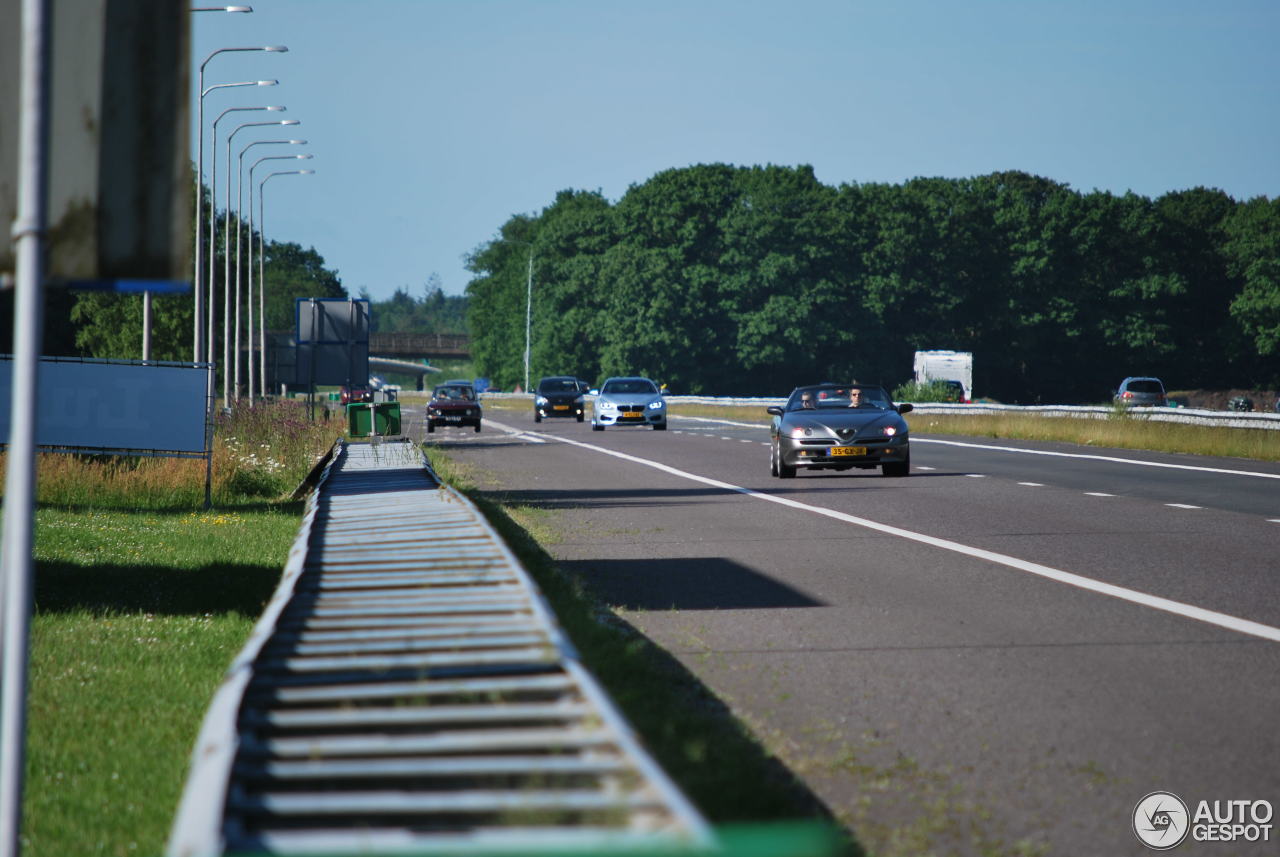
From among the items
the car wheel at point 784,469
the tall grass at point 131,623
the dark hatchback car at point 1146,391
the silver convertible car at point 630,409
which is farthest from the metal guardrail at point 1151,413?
the tall grass at point 131,623

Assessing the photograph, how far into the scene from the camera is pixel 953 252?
104062 mm

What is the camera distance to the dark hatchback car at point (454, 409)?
174 feet

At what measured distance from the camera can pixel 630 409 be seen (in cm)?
5156

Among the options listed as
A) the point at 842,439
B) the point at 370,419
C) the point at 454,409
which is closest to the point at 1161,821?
the point at 842,439

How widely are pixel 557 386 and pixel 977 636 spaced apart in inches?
2303

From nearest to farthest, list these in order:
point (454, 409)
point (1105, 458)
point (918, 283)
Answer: point (1105, 458), point (454, 409), point (918, 283)

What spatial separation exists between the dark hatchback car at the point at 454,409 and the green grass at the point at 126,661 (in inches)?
1411

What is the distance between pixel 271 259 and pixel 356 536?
180 meters

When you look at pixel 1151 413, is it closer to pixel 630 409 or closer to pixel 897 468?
pixel 897 468

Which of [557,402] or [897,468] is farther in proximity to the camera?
[557,402]

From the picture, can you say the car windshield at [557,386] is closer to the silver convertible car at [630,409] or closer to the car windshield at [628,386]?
the car windshield at [628,386]

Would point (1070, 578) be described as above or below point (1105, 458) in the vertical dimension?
above

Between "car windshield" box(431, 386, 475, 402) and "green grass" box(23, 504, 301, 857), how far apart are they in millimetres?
36765

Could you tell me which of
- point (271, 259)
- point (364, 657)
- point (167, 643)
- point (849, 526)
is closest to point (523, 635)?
point (364, 657)
